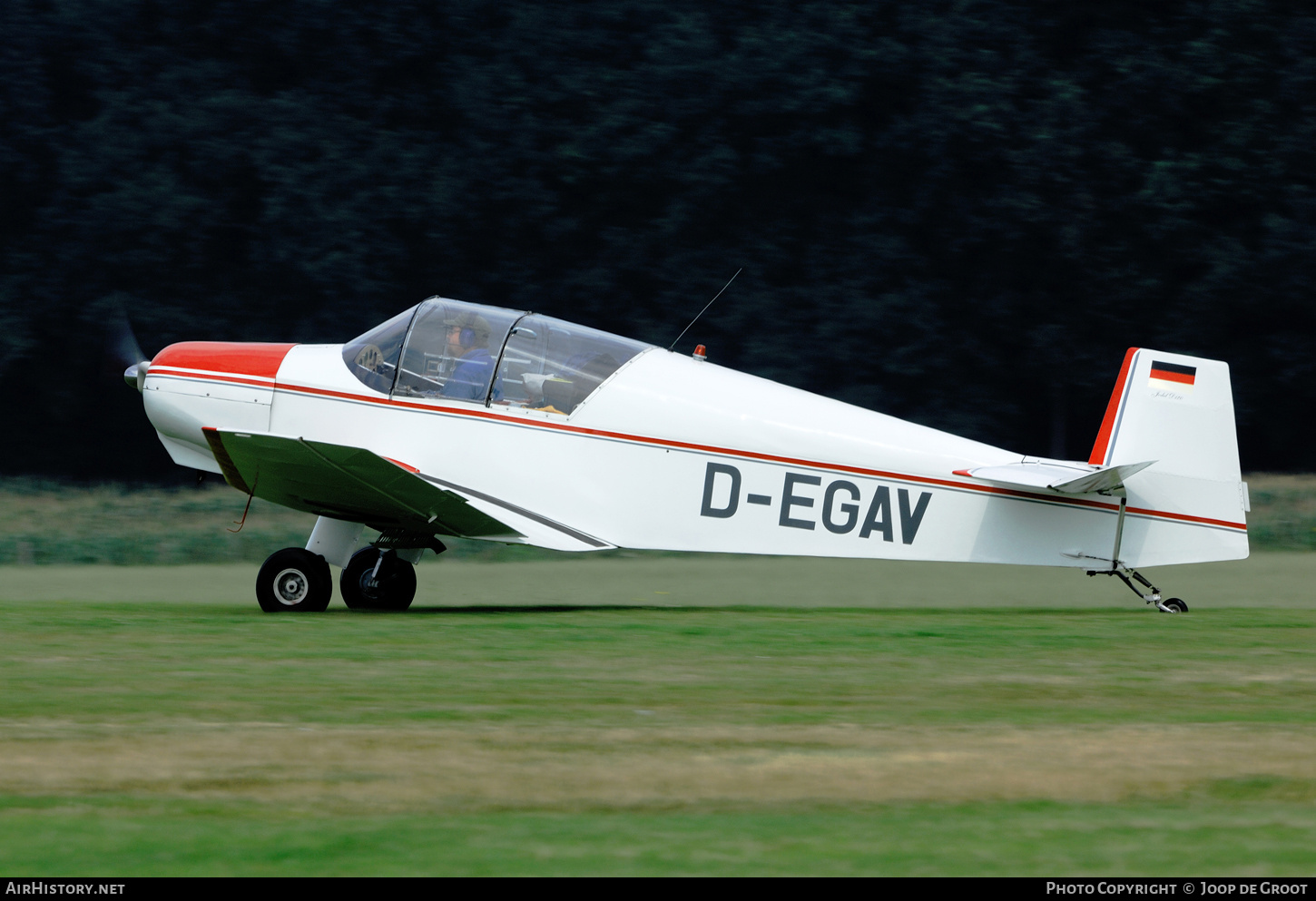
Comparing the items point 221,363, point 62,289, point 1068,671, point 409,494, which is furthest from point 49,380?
point 1068,671

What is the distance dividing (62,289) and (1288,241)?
64.2ft

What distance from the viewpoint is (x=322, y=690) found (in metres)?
6.49

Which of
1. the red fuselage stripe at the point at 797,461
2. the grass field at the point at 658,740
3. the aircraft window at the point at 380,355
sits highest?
the aircraft window at the point at 380,355

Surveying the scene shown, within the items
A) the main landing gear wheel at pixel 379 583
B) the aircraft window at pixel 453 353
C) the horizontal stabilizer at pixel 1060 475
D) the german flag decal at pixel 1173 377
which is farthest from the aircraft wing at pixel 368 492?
the german flag decal at pixel 1173 377

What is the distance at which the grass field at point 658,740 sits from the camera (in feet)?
13.3

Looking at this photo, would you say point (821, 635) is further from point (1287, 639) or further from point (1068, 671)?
point (1287, 639)

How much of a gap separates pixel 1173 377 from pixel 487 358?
457cm

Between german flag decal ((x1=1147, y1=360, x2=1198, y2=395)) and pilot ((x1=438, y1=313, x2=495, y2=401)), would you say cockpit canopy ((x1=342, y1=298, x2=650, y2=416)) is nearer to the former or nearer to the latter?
pilot ((x1=438, y1=313, x2=495, y2=401))

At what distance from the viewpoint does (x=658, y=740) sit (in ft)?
18.1

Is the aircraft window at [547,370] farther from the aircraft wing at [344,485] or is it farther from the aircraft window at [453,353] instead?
the aircraft wing at [344,485]

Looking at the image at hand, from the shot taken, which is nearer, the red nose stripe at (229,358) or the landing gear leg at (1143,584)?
the landing gear leg at (1143,584)

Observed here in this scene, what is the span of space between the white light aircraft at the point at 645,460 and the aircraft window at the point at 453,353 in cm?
1

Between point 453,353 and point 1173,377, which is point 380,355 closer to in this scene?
point 453,353

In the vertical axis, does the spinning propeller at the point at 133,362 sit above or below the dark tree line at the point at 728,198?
below
